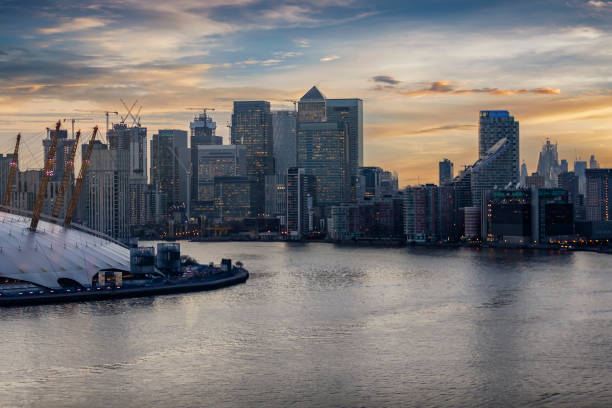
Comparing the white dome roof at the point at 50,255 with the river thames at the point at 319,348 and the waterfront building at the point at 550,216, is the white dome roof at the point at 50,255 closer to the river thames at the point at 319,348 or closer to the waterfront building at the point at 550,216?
the river thames at the point at 319,348

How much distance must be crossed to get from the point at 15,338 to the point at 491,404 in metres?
20.1

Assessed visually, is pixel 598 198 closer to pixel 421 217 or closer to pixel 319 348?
pixel 421 217

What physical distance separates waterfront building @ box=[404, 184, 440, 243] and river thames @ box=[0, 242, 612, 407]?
6926 cm

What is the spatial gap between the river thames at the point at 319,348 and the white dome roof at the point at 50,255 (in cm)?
337

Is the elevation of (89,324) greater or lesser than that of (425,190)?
lesser

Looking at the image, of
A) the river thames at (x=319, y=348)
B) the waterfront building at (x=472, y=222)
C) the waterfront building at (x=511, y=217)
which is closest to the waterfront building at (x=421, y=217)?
the waterfront building at (x=472, y=222)

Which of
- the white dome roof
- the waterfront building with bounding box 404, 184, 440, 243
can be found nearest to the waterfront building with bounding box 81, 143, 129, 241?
the waterfront building with bounding box 404, 184, 440, 243

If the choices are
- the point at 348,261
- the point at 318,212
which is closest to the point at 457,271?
the point at 348,261

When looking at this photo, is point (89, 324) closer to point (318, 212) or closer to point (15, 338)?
point (15, 338)

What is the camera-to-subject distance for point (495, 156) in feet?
472

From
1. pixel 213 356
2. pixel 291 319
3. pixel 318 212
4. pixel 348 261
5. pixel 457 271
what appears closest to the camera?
pixel 213 356

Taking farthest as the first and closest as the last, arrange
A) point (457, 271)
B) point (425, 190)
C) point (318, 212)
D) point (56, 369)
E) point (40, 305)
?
point (318, 212), point (425, 190), point (457, 271), point (40, 305), point (56, 369)

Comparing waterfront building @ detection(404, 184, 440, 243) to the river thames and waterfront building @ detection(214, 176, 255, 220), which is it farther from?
the river thames

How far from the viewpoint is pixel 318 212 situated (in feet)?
530
